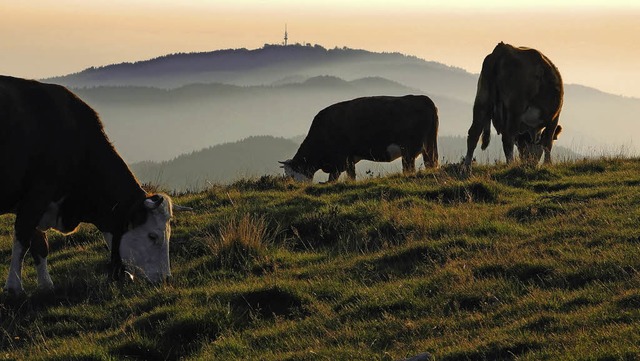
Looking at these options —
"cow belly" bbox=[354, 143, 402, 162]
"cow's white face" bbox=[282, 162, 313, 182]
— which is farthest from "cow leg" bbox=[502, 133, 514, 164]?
"cow's white face" bbox=[282, 162, 313, 182]

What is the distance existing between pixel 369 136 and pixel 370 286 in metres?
13.2

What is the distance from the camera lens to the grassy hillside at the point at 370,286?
8.03m

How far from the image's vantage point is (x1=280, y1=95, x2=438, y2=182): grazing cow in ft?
74.4

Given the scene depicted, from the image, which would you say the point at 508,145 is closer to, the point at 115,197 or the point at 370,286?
the point at 370,286

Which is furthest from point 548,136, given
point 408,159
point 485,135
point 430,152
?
point 408,159

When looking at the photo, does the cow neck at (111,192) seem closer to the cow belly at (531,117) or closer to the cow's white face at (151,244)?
the cow's white face at (151,244)

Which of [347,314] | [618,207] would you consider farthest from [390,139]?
[347,314]

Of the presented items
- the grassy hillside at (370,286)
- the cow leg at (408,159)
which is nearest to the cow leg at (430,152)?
the cow leg at (408,159)

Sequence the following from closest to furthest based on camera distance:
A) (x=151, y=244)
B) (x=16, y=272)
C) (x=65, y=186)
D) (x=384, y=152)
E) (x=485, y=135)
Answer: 1. (x=16, y=272)
2. (x=151, y=244)
3. (x=65, y=186)
4. (x=485, y=135)
5. (x=384, y=152)

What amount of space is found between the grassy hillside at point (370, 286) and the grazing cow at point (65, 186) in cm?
47

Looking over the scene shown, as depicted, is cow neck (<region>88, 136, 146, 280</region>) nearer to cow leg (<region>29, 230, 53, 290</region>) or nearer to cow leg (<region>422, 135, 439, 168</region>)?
cow leg (<region>29, 230, 53, 290</region>)

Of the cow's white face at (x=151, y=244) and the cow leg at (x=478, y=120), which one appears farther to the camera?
the cow leg at (x=478, y=120)

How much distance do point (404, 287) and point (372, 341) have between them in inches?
60.9

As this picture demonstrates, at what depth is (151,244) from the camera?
436 inches
